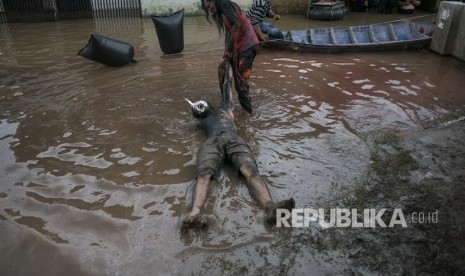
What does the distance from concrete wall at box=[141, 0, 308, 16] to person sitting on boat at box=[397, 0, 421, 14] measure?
3.55 m

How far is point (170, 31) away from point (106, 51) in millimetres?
1497

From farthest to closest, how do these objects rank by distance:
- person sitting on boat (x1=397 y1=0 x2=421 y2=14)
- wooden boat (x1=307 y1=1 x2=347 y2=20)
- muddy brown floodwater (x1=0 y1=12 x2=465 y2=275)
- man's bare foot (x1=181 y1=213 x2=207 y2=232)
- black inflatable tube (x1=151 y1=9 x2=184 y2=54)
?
1. person sitting on boat (x1=397 y1=0 x2=421 y2=14)
2. wooden boat (x1=307 y1=1 x2=347 y2=20)
3. black inflatable tube (x1=151 y1=9 x2=184 y2=54)
4. man's bare foot (x1=181 y1=213 x2=207 y2=232)
5. muddy brown floodwater (x1=0 y1=12 x2=465 y2=275)

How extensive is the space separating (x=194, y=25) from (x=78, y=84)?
6.30m

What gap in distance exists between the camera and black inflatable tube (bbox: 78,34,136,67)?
733cm

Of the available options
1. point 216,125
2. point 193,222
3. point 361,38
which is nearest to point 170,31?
point 216,125

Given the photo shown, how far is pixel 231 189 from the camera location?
384 centimetres

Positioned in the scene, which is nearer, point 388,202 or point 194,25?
point 388,202

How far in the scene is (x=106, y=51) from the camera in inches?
293

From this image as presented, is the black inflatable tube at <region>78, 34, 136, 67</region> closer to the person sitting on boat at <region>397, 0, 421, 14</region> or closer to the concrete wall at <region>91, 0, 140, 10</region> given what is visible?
the concrete wall at <region>91, 0, 140, 10</region>

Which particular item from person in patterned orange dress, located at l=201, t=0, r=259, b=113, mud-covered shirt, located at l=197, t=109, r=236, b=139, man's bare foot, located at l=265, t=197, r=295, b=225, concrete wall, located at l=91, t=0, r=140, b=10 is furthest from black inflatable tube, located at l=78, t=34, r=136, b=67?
concrete wall, located at l=91, t=0, r=140, b=10

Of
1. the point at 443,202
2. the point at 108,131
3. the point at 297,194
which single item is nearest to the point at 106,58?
the point at 108,131

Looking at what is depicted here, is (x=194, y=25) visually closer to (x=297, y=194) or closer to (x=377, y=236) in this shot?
(x=297, y=194)

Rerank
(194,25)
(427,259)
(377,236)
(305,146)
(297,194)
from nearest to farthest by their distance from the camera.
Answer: (427,259) < (377,236) < (297,194) < (305,146) < (194,25)

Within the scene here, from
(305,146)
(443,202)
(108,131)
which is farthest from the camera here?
(108,131)
